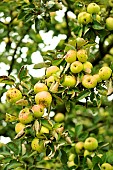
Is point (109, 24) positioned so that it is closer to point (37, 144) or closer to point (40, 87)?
point (40, 87)

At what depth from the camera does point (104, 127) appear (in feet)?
10.9

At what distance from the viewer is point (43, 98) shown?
60.0 inches

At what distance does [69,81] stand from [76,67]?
0.06 m

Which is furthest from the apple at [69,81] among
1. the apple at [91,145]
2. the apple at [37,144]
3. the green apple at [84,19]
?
the apple at [91,145]

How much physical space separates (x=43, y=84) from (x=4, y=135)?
1600mm

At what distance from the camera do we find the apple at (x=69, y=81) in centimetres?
158

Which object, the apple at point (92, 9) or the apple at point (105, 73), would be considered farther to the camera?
the apple at point (92, 9)

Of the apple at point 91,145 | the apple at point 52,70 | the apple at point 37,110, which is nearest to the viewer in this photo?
the apple at point 37,110

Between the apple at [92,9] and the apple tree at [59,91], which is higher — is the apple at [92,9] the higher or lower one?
the higher one

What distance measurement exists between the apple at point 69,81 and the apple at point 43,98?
0.07m

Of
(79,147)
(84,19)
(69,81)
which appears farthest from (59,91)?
(79,147)

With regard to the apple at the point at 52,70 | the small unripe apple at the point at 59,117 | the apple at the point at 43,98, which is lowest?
the small unripe apple at the point at 59,117

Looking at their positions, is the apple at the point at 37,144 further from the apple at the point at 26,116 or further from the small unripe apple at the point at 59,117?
the small unripe apple at the point at 59,117

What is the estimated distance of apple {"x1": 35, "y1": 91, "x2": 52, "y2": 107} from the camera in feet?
5.00
